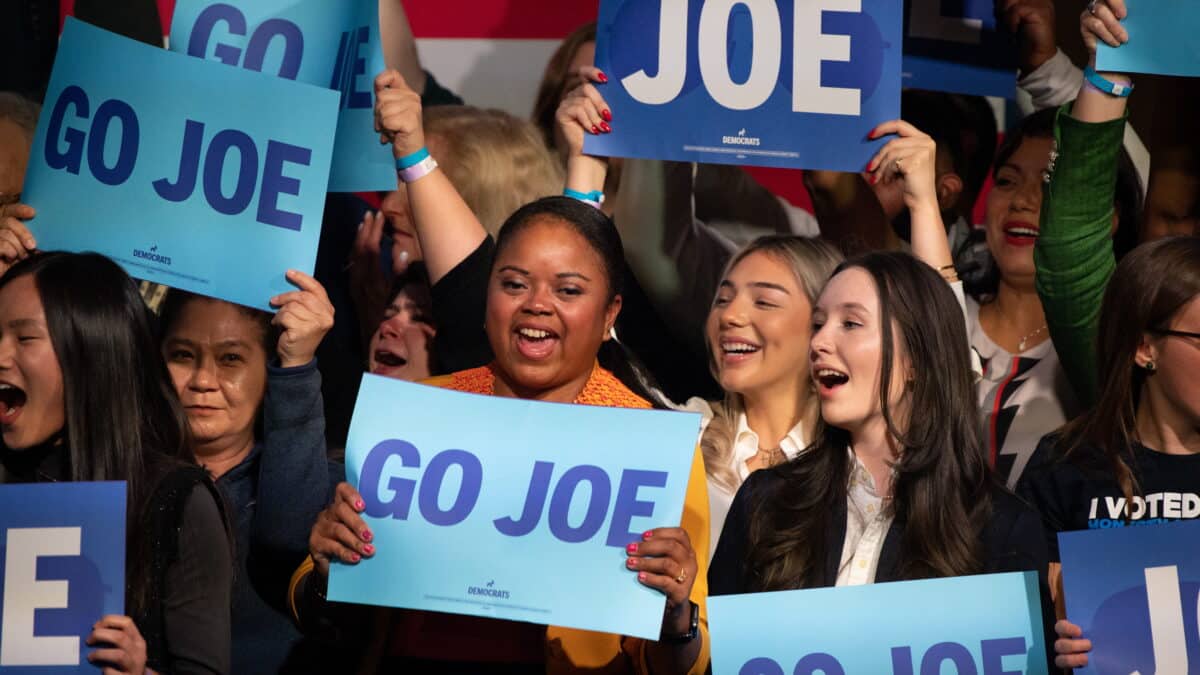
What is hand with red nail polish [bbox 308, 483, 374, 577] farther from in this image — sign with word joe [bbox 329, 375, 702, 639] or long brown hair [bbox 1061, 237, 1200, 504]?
long brown hair [bbox 1061, 237, 1200, 504]

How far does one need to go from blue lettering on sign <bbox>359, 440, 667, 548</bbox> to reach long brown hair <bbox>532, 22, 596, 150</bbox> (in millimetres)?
1854

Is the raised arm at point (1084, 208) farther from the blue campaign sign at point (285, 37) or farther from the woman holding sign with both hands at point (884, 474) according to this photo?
the blue campaign sign at point (285, 37)

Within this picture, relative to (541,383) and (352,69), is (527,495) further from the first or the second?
(352,69)

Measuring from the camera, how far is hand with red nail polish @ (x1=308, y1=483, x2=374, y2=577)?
2.93 metres

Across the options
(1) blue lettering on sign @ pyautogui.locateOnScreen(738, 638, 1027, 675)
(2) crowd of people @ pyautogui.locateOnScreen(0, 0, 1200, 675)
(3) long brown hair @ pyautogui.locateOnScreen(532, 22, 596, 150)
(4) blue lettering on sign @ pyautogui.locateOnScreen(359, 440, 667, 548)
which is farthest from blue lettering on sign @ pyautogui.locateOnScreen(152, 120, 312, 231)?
(1) blue lettering on sign @ pyautogui.locateOnScreen(738, 638, 1027, 675)

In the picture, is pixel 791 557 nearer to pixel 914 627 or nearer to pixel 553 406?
pixel 914 627

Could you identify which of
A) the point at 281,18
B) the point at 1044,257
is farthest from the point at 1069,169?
the point at 281,18

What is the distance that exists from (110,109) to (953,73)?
6.99 ft

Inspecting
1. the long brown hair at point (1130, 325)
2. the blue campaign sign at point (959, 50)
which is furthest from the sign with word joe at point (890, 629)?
the blue campaign sign at point (959, 50)

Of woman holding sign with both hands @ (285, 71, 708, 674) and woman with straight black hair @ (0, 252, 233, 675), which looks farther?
woman holding sign with both hands @ (285, 71, 708, 674)

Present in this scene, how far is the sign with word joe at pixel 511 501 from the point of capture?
289 cm

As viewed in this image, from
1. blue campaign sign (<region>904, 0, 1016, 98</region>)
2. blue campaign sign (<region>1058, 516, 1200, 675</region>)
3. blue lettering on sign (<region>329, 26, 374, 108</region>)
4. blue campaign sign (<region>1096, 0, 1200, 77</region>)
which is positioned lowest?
blue campaign sign (<region>1058, 516, 1200, 675</region>)

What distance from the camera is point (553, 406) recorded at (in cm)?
300

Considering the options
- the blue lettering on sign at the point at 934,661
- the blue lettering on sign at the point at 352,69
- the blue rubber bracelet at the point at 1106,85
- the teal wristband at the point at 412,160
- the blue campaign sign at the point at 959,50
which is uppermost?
the blue campaign sign at the point at 959,50
